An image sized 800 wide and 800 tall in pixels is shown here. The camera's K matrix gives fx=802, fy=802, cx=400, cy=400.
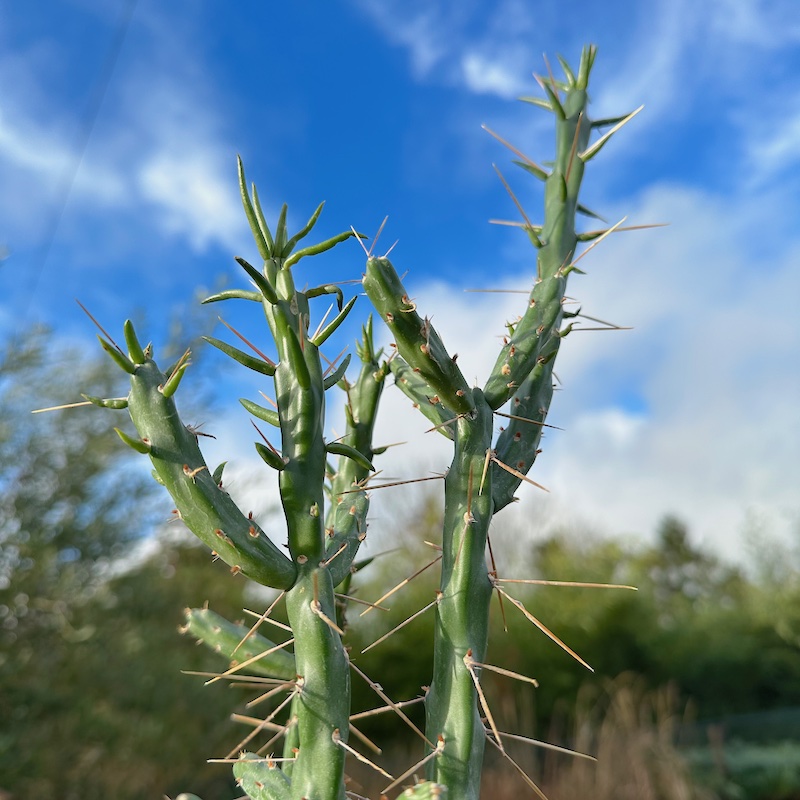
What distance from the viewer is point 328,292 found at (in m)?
0.69

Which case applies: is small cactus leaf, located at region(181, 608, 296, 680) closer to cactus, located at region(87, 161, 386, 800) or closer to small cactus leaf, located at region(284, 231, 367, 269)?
cactus, located at region(87, 161, 386, 800)

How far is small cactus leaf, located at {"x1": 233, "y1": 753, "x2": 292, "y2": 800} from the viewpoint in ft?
2.15

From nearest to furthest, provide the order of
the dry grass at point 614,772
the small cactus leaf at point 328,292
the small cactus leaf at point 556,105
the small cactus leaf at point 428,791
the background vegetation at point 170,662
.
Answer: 1. the small cactus leaf at point 428,791
2. the small cactus leaf at point 328,292
3. the small cactus leaf at point 556,105
4. the background vegetation at point 170,662
5. the dry grass at point 614,772

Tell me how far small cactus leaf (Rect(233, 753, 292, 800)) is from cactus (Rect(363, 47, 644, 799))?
4.8 inches

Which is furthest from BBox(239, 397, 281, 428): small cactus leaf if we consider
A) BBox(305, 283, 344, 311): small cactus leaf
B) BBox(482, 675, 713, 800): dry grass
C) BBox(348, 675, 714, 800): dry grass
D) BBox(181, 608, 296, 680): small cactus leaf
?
BBox(482, 675, 713, 800): dry grass

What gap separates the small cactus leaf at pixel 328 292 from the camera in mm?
685

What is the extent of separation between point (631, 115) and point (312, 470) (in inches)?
25.2

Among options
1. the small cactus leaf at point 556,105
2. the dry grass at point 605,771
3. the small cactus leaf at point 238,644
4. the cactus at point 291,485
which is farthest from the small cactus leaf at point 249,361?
the dry grass at point 605,771

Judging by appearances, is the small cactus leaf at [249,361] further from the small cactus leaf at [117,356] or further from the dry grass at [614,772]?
the dry grass at [614,772]

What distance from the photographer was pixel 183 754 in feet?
11.1

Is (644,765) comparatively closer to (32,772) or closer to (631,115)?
(32,772)

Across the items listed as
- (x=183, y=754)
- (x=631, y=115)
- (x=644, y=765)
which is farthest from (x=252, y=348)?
(x=644, y=765)

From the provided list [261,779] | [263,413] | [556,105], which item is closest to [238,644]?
[261,779]

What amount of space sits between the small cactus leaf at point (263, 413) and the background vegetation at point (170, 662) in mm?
561
